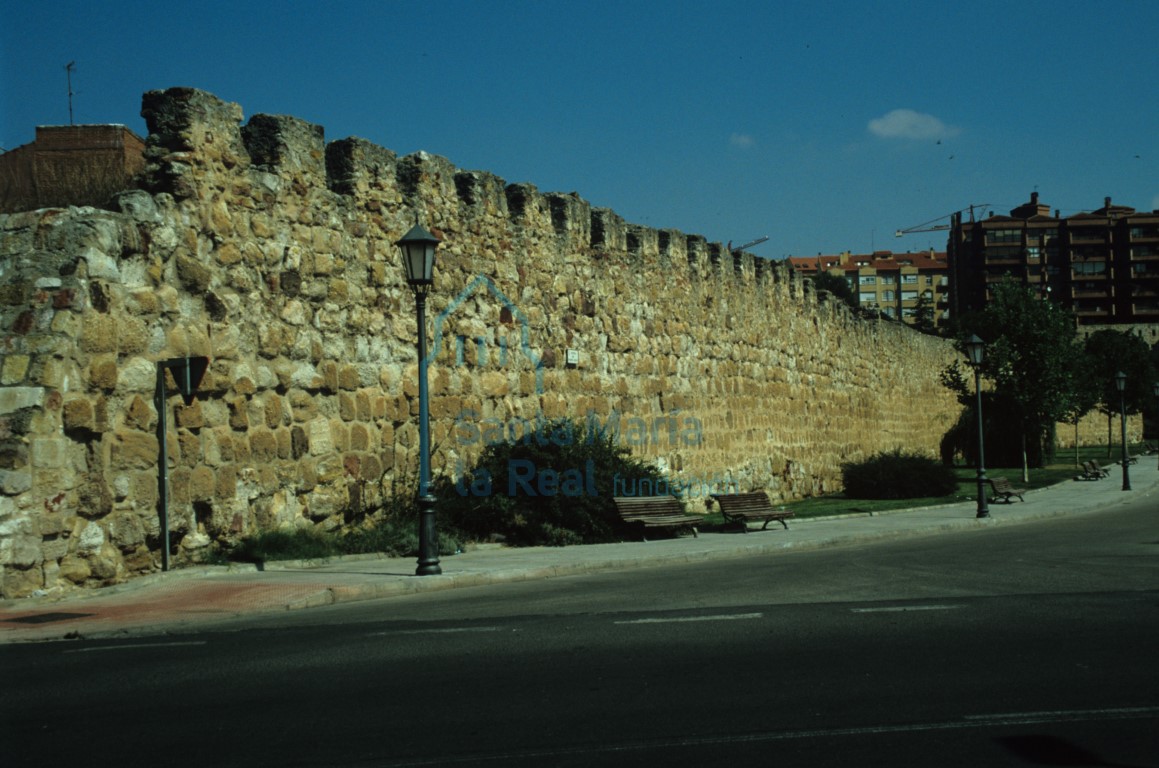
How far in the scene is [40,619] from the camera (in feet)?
30.5

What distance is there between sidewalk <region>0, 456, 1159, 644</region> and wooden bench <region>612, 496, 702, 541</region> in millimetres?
Answer: 299

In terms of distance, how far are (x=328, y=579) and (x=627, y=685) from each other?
19.3ft

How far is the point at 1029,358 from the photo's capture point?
135ft

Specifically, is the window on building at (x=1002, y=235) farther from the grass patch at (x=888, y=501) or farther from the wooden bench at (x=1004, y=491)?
the wooden bench at (x=1004, y=491)

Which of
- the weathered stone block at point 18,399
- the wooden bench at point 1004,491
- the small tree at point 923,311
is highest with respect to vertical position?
the small tree at point 923,311

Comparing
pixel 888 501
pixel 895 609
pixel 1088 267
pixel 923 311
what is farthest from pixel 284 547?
pixel 923 311

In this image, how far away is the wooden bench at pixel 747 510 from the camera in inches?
771

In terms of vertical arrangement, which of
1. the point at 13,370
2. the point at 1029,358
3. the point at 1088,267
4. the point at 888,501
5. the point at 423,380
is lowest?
the point at 888,501

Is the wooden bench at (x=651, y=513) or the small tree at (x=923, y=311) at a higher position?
the small tree at (x=923, y=311)

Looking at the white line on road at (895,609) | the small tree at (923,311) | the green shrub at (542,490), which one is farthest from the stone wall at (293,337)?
the small tree at (923,311)

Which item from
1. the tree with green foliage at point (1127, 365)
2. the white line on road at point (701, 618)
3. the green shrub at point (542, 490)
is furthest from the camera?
the tree with green foliage at point (1127, 365)

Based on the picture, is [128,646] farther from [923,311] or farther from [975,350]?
[923,311]

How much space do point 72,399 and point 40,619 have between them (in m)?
2.22

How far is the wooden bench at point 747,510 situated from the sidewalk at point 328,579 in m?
0.28
